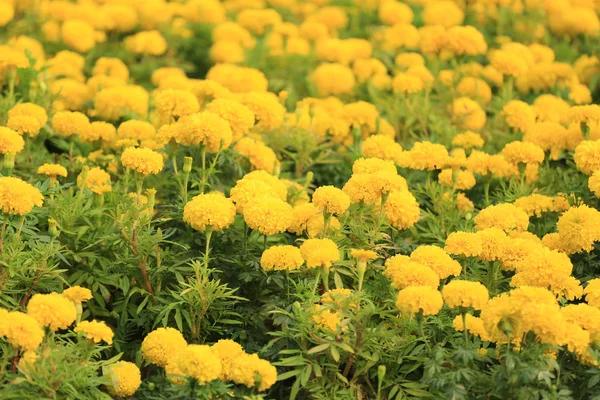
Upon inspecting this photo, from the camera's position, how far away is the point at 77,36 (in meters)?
7.08

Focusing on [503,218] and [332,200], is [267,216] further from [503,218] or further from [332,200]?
[503,218]

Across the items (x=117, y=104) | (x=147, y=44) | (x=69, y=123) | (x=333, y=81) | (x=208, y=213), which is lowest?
(x=147, y=44)

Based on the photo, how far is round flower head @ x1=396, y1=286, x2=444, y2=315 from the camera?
11.5 ft

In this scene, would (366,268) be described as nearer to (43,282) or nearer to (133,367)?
(133,367)

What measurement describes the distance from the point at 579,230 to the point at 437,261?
73 centimetres

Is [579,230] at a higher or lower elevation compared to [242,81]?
higher

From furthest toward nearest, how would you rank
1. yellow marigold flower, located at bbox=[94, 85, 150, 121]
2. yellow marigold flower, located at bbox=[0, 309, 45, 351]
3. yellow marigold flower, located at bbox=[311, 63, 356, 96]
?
1. yellow marigold flower, located at bbox=[311, 63, 356, 96]
2. yellow marigold flower, located at bbox=[94, 85, 150, 121]
3. yellow marigold flower, located at bbox=[0, 309, 45, 351]

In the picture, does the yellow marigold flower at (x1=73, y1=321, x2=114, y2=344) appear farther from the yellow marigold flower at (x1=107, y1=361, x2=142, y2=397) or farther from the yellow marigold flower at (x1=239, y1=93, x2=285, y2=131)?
the yellow marigold flower at (x1=239, y1=93, x2=285, y2=131)

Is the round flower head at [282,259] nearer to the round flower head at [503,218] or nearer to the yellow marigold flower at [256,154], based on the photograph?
the round flower head at [503,218]

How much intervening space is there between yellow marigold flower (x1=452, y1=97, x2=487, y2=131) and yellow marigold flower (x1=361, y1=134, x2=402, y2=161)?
124 centimetres

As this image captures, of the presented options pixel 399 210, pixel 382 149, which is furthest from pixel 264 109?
pixel 399 210

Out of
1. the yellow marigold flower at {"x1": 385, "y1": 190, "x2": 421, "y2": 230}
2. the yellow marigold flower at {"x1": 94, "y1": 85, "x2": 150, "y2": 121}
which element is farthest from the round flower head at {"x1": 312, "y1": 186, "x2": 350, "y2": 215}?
the yellow marigold flower at {"x1": 94, "y1": 85, "x2": 150, "y2": 121}

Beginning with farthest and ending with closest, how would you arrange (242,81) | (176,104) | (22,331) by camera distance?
(242,81) → (176,104) → (22,331)

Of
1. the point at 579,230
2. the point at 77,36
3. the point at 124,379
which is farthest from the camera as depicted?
the point at 77,36
